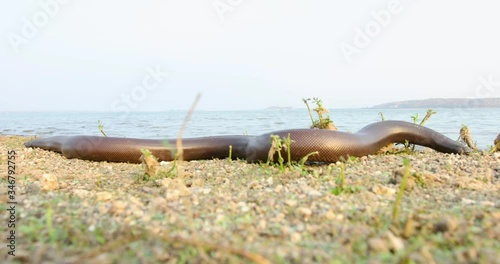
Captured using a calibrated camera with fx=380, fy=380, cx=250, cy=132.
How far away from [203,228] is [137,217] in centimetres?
43

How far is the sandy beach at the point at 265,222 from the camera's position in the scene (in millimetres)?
1566

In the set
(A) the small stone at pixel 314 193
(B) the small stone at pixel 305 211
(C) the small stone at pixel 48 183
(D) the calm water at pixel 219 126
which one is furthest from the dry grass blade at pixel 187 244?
(D) the calm water at pixel 219 126

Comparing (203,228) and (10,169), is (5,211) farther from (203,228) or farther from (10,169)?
(10,169)

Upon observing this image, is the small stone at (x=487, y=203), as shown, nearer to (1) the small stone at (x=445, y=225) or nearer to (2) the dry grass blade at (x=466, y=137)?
(1) the small stone at (x=445, y=225)

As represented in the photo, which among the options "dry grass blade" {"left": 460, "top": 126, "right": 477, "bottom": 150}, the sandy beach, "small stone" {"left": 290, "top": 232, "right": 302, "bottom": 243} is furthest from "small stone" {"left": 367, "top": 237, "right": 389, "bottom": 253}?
"dry grass blade" {"left": 460, "top": 126, "right": 477, "bottom": 150}

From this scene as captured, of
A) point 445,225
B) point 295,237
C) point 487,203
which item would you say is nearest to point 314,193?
point 295,237

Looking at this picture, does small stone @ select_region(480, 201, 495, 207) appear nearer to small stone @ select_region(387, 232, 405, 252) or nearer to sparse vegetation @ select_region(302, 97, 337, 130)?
small stone @ select_region(387, 232, 405, 252)

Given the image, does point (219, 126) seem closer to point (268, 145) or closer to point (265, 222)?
point (268, 145)

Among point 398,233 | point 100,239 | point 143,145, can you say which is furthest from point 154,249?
point 143,145

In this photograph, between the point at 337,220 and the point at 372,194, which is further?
the point at 372,194

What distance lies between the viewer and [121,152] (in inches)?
226

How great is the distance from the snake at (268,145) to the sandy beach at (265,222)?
94cm

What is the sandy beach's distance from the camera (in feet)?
5.14

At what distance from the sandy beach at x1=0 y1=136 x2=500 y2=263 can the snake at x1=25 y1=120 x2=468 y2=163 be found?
3.07ft
